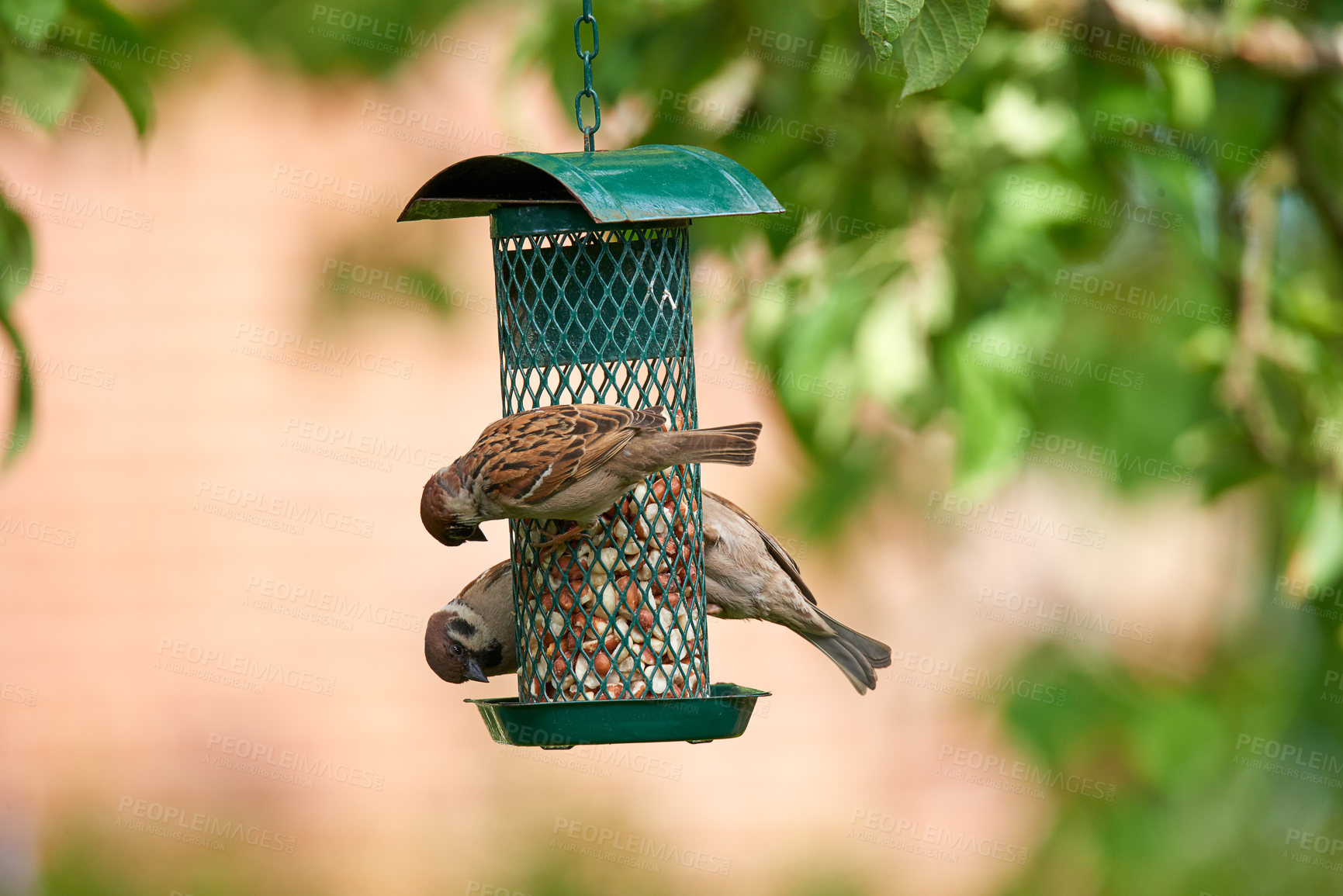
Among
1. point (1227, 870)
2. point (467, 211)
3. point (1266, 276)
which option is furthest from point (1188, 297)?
point (1227, 870)

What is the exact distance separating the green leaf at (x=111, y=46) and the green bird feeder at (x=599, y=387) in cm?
74

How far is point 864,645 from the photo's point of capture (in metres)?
4.29

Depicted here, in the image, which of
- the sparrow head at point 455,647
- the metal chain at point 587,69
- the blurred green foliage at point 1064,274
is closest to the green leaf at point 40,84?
the metal chain at point 587,69

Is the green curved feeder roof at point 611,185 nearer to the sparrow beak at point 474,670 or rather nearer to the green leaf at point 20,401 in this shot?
the green leaf at point 20,401

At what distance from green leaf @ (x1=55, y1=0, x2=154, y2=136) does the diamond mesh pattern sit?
3.12ft

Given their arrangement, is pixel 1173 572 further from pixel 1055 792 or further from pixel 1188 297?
pixel 1188 297

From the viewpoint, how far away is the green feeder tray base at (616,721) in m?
3.14

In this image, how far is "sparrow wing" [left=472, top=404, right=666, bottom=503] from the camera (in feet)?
10.5

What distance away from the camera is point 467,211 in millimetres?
3674

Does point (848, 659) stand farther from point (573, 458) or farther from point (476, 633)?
point (573, 458)

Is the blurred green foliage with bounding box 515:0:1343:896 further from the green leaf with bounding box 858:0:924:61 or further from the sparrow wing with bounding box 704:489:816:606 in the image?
the green leaf with bounding box 858:0:924:61

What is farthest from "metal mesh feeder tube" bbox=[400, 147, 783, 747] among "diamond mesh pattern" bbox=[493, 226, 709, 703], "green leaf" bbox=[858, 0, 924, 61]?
"green leaf" bbox=[858, 0, 924, 61]

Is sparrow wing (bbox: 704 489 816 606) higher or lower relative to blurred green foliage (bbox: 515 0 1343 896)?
lower

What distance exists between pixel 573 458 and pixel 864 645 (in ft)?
4.83
